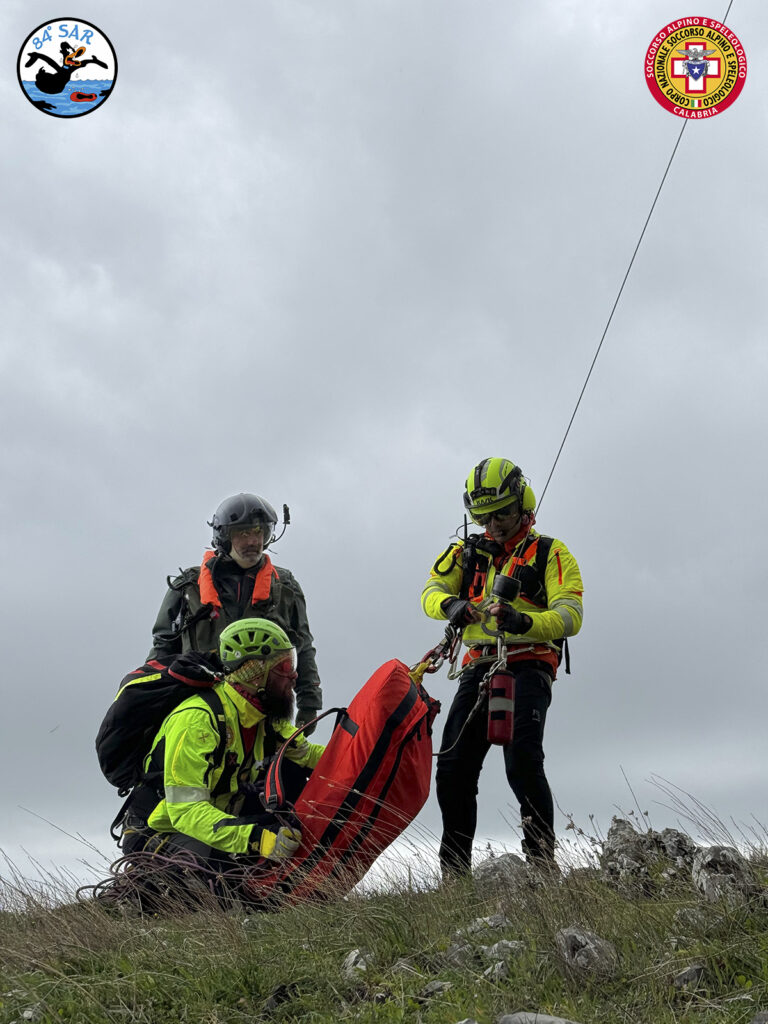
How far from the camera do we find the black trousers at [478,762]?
24.2 feet

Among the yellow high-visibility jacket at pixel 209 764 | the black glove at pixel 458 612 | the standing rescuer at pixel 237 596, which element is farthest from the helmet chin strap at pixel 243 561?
the black glove at pixel 458 612

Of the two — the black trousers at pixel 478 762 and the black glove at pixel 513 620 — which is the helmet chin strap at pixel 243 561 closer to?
the black trousers at pixel 478 762

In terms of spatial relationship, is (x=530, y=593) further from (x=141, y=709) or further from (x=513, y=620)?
(x=141, y=709)

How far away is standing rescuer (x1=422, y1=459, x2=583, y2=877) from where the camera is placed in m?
7.40

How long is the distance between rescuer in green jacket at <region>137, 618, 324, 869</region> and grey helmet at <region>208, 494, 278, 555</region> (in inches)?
63.9

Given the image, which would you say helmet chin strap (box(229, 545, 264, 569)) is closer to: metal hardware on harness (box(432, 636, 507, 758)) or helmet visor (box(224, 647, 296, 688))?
helmet visor (box(224, 647, 296, 688))

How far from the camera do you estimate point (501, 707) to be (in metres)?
7.34

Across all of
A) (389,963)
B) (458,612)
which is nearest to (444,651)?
(458,612)

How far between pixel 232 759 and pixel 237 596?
1744mm

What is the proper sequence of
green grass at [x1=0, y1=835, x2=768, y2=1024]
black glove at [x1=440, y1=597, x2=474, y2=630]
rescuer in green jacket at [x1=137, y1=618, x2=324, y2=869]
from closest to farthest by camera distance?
green grass at [x1=0, y1=835, x2=768, y2=1024] → rescuer in green jacket at [x1=137, y1=618, x2=324, y2=869] → black glove at [x1=440, y1=597, x2=474, y2=630]

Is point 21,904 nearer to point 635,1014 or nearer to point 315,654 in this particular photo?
point 315,654

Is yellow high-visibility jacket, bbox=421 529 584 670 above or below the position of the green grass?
above

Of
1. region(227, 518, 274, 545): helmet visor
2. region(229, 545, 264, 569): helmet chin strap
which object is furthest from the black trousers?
region(227, 518, 274, 545): helmet visor

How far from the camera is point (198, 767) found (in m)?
6.95
